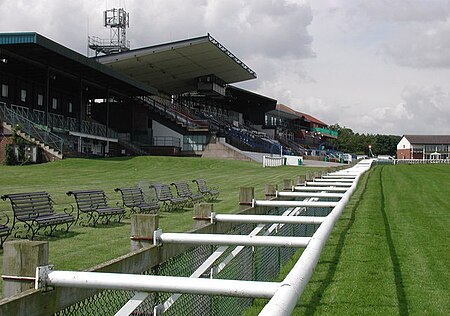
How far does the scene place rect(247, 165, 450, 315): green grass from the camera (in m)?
6.53

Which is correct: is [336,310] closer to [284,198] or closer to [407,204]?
[284,198]

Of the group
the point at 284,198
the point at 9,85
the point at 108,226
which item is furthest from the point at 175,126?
the point at 284,198

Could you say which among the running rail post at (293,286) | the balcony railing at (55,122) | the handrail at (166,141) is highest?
the balcony railing at (55,122)

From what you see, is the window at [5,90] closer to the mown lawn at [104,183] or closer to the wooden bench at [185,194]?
the mown lawn at [104,183]

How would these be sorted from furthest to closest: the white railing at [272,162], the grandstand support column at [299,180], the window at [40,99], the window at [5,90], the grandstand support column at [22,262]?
the white railing at [272,162] → the window at [40,99] → the window at [5,90] → the grandstand support column at [299,180] → the grandstand support column at [22,262]

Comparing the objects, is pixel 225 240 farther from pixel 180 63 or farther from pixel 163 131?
pixel 163 131

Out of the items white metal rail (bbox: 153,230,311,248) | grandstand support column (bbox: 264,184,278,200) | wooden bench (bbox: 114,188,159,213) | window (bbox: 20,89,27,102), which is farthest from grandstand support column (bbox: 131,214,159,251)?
window (bbox: 20,89,27,102)

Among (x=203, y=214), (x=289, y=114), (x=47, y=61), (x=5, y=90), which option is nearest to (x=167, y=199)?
(x=203, y=214)

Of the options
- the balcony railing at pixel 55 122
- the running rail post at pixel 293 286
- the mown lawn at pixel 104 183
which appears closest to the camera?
the running rail post at pixel 293 286

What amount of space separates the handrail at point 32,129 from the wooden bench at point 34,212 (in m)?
27.5

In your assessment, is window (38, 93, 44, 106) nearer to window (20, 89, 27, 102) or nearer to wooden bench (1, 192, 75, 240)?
window (20, 89, 27, 102)

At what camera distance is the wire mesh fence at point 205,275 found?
4.24m

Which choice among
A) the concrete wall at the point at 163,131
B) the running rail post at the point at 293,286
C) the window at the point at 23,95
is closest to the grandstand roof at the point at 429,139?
the concrete wall at the point at 163,131

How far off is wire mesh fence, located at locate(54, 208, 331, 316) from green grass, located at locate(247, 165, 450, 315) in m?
0.45
